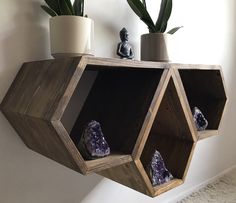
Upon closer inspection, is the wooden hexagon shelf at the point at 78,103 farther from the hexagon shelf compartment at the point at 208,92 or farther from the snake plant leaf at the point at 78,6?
the hexagon shelf compartment at the point at 208,92

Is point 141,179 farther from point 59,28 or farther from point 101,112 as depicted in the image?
point 59,28

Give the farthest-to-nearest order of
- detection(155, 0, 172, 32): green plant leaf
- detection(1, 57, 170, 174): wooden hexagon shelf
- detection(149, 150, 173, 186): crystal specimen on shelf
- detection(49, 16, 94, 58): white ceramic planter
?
detection(155, 0, 172, 32): green plant leaf < detection(149, 150, 173, 186): crystal specimen on shelf < detection(49, 16, 94, 58): white ceramic planter < detection(1, 57, 170, 174): wooden hexagon shelf

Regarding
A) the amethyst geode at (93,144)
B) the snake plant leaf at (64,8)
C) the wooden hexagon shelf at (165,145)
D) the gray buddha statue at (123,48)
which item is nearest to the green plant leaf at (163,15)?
the gray buddha statue at (123,48)

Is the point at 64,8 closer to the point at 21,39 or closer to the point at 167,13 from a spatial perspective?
the point at 21,39

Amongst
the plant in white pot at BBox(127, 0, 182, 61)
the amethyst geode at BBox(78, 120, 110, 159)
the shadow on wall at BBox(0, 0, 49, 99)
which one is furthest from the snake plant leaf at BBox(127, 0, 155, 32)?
the amethyst geode at BBox(78, 120, 110, 159)

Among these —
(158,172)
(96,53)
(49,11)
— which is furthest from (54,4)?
(158,172)

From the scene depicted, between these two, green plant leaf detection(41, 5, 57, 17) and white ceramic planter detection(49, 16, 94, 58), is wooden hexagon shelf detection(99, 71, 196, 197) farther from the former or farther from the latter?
green plant leaf detection(41, 5, 57, 17)

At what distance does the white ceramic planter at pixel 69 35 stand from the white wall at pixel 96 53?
97mm


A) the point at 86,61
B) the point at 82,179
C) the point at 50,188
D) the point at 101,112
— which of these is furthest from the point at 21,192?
the point at 86,61

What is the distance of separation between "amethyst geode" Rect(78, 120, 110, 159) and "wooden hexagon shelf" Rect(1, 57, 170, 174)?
16 mm

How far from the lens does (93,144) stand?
0.62 metres

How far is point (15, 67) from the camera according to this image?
71 cm

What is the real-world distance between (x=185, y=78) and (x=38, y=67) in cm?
58

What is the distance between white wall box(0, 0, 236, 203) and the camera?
2.32 feet
